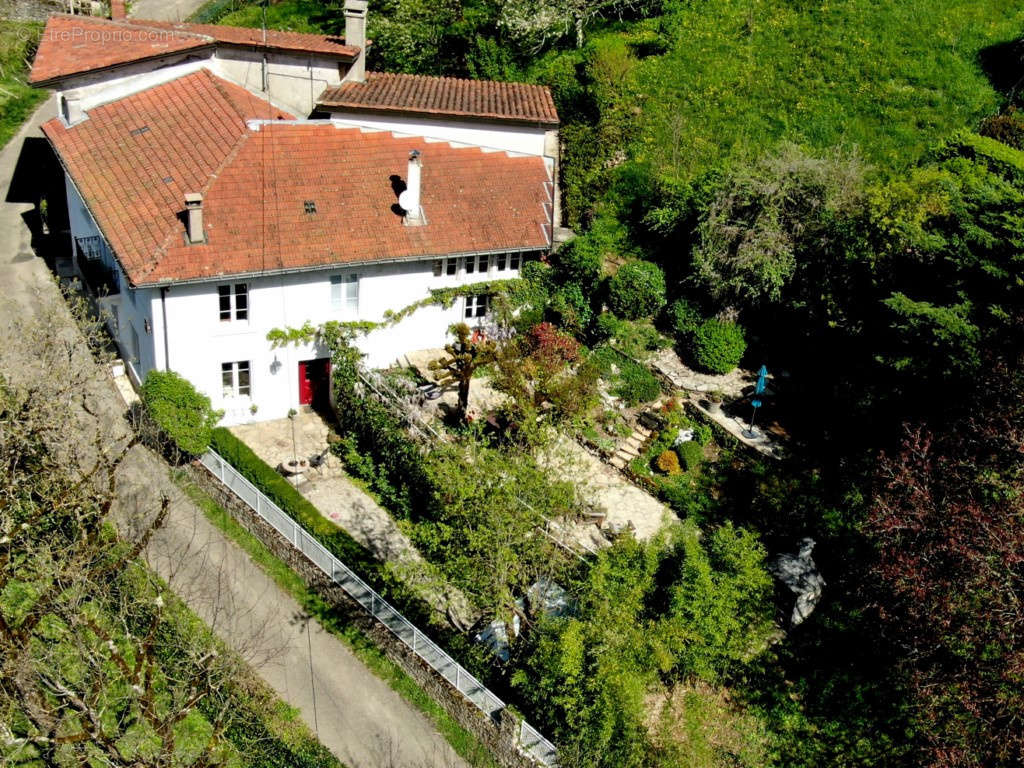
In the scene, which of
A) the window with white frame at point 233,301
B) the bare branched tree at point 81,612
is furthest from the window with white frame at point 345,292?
the bare branched tree at point 81,612

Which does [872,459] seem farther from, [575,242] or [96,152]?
[96,152]

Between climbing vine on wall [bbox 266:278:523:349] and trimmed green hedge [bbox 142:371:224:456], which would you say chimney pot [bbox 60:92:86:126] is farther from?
climbing vine on wall [bbox 266:278:523:349]

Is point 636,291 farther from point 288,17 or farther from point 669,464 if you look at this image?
point 288,17

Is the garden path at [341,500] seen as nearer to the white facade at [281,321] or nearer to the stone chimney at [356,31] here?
the white facade at [281,321]

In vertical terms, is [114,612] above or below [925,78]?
below

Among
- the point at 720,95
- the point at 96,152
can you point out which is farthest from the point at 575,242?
the point at 96,152

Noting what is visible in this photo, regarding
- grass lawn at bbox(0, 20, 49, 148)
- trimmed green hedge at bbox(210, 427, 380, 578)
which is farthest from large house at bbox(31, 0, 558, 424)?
grass lawn at bbox(0, 20, 49, 148)
